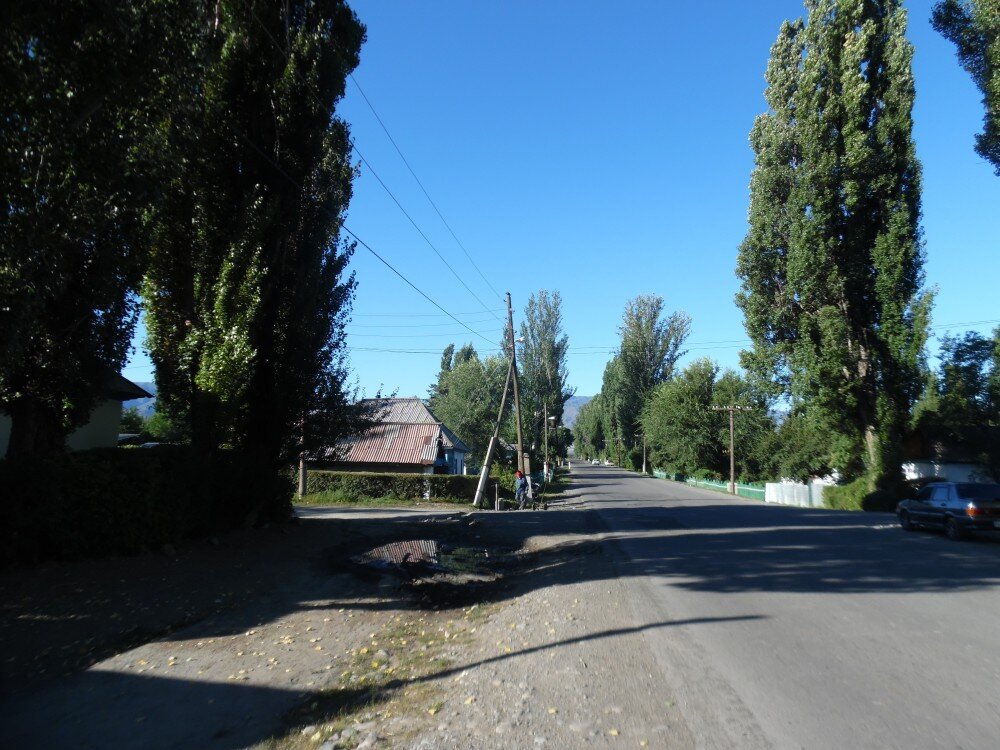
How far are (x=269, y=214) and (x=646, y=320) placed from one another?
2552 inches

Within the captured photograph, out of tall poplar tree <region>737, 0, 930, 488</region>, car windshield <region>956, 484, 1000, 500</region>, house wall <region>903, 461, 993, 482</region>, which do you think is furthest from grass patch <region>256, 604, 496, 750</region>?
house wall <region>903, 461, 993, 482</region>

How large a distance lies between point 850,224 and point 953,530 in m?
17.6

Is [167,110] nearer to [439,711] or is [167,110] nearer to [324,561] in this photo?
[324,561]

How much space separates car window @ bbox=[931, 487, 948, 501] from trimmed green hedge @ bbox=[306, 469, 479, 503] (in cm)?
2121

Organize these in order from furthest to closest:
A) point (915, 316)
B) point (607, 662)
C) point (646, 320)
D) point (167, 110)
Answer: point (646, 320)
point (915, 316)
point (167, 110)
point (607, 662)

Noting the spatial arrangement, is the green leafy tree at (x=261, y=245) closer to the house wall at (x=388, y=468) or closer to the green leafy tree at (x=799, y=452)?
the house wall at (x=388, y=468)

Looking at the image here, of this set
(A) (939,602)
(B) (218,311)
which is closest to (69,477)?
(B) (218,311)

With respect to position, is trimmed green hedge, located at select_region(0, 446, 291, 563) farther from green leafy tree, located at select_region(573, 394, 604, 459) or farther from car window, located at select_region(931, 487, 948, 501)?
green leafy tree, located at select_region(573, 394, 604, 459)

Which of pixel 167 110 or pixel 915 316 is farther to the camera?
pixel 915 316

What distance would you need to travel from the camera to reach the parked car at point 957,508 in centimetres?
1518

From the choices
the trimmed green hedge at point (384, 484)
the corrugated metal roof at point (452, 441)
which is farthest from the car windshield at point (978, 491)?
A: the corrugated metal roof at point (452, 441)

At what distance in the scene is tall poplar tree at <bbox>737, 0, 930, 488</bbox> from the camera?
28.1 metres

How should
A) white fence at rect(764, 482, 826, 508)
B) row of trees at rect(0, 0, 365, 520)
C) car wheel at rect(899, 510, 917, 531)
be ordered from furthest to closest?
white fence at rect(764, 482, 826, 508)
car wheel at rect(899, 510, 917, 531)
row of trees at rect(0, 0, 365, 520)

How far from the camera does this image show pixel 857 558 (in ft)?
39.9
